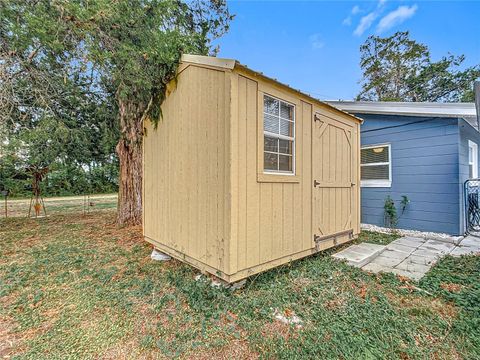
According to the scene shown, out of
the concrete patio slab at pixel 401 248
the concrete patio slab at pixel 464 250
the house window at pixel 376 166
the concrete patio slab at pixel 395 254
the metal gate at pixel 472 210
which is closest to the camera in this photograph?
the concrete patio slab at pixel 395 254

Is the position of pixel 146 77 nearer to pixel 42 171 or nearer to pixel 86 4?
pixel 86 4

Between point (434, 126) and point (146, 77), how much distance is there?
5931 mm

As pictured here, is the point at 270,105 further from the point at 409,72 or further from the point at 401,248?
the point at 409,72

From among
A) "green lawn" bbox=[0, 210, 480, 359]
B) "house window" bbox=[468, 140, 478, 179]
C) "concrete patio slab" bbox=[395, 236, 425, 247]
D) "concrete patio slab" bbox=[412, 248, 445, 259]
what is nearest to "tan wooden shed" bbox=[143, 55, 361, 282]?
"green lawn" bbox=[0, 210, 480, 359]

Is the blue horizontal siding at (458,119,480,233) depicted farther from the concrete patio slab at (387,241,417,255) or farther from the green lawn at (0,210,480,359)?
the green lawn at (0,210,480,359)

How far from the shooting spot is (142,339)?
197cm

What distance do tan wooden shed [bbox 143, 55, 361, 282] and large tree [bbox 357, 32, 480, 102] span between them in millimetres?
14712

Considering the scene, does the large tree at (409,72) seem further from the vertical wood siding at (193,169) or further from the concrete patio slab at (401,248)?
the vertical wood siding at (193,169)

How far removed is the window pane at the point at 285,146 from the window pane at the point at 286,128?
115mm

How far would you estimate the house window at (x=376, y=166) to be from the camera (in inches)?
227

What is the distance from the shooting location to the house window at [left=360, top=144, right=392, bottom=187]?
577 cm

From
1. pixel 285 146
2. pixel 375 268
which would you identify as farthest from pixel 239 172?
pixel 375 268

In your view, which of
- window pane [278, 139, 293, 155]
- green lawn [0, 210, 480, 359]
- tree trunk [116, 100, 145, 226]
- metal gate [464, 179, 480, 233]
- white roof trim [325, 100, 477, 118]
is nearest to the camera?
green lawn [0, 210, 480, 359]

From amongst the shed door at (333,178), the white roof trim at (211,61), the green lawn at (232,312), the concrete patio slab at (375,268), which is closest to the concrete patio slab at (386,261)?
the concrete patio slab at (375,268)
